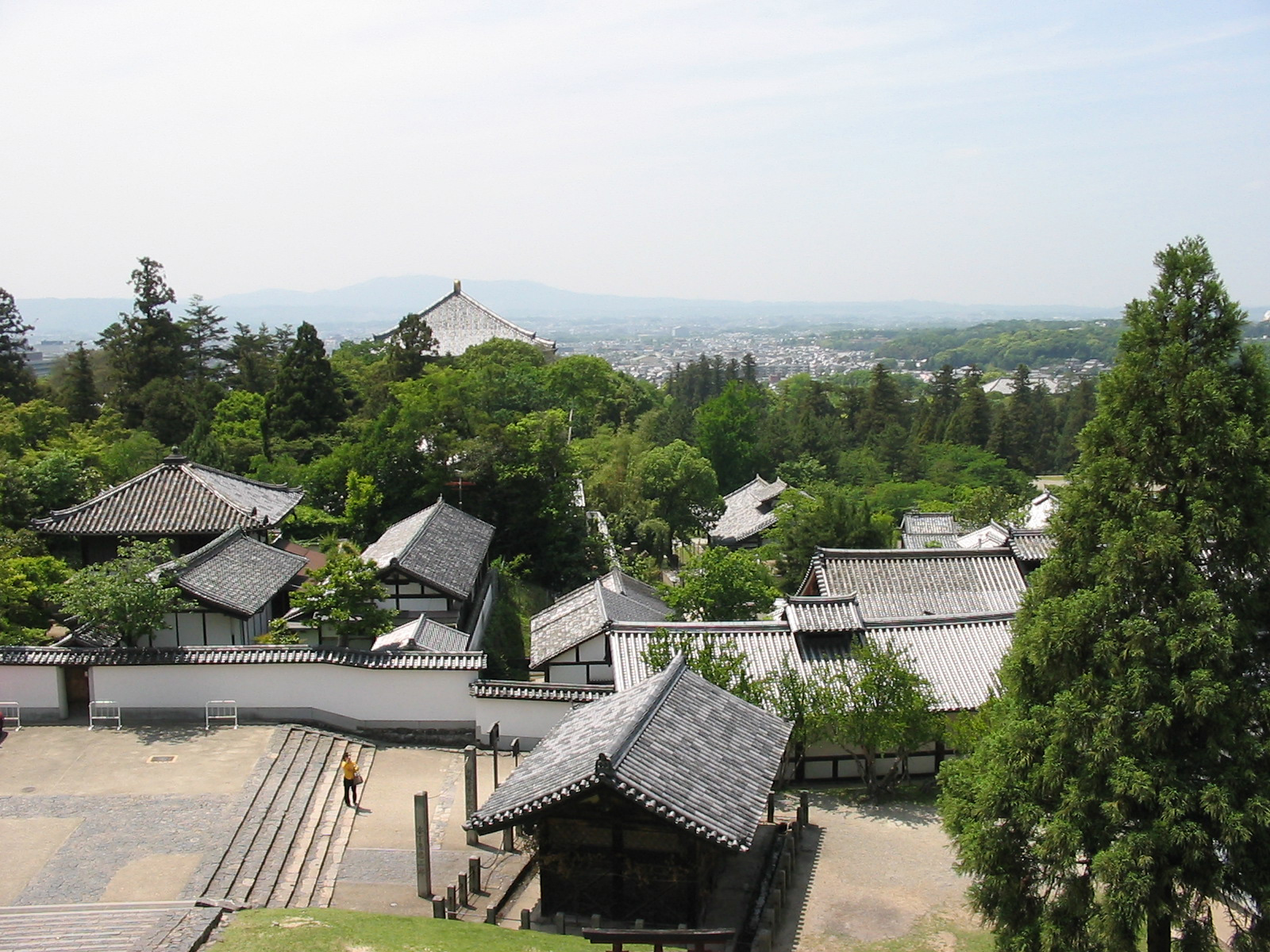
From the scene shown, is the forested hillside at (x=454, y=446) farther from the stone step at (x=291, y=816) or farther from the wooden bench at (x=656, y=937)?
the wooden bench at (x=656, y=937)

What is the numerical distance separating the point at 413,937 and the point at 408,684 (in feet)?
23.8

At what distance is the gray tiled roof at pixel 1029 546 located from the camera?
27594mm

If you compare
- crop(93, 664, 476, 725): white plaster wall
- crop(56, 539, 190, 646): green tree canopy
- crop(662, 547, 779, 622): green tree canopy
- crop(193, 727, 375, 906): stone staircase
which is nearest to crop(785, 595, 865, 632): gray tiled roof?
crop(662, 547, 779, 622): green tree canopy

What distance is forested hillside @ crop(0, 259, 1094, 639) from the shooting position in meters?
30.7

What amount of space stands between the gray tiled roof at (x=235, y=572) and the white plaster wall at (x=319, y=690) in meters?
2.03

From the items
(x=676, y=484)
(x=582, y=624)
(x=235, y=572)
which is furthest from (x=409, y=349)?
(x=582, y=624)

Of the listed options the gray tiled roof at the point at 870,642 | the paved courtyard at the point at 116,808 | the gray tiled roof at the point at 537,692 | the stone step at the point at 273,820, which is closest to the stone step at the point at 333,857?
the stone step at the point at 273,820

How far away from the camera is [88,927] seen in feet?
36.3

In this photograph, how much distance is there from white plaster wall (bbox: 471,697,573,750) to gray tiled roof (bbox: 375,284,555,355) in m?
44.7

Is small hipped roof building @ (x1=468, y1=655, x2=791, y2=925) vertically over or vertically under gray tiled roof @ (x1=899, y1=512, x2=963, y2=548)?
over

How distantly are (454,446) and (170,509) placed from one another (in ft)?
30.1

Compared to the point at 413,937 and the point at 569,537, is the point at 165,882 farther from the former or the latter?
the point at 569,537

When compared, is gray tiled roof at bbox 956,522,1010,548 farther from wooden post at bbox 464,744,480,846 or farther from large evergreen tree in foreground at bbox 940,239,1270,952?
large evergreen tree in foreground at bbox 940,239,1270,952

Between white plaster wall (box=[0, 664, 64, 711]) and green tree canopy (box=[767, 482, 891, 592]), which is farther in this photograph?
green tree canopy (box=[767, 482, 891, 592])
